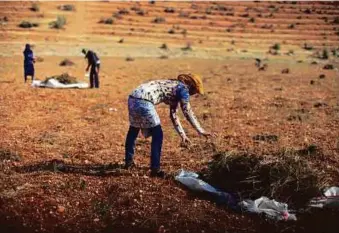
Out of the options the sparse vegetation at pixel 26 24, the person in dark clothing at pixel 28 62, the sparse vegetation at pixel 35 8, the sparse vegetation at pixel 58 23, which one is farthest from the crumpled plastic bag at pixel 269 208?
the sparse vegetation at pixel 35 8

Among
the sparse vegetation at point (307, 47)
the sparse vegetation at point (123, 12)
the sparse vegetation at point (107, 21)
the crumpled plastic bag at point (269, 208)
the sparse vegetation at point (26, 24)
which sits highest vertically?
the sparse vegetation at point (123, 12)

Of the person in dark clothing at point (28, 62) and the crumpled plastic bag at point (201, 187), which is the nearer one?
the crumpled plastic bag at point (201, 187)

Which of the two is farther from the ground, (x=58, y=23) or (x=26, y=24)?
(x=58, y=23)

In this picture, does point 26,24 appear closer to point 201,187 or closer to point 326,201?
point 201,187

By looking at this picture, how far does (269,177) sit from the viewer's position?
22.1 feet

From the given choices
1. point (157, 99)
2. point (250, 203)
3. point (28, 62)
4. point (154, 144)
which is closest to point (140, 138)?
point (154, 144)

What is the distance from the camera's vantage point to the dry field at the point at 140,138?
20.4 feet

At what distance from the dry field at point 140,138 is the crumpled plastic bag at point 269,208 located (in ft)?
0.31

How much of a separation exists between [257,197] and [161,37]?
33598mm

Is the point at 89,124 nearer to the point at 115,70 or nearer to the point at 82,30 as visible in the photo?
the point at 115,70

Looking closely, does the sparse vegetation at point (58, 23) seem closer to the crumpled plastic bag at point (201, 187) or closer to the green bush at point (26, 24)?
the green bush at point (26, 24)

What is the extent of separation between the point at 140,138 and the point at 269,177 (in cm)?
405

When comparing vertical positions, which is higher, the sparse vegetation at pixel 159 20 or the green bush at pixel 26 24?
the sparse vegetation at pixel 159 20

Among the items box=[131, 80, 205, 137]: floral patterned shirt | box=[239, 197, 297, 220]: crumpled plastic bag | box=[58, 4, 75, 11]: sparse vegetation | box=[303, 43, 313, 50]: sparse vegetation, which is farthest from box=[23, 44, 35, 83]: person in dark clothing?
box=[58, 4, 75, 11]: sparse vegetation
